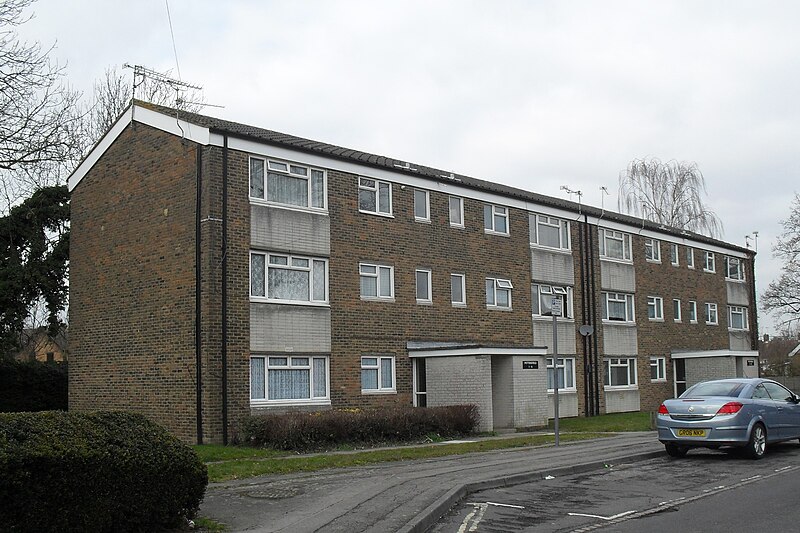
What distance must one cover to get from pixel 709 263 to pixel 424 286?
67.7 ft

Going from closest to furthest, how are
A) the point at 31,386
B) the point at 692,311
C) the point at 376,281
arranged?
the point at 376,281
the point at 31,386
the point at 692,311

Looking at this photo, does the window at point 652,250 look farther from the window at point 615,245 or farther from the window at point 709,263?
→ the window at point 709,263

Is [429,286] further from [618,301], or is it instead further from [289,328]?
[618,301]

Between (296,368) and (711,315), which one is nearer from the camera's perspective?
(296,368)

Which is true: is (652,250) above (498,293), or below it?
above

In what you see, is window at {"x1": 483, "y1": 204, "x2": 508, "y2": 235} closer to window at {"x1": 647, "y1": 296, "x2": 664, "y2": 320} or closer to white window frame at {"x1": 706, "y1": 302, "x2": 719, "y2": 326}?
window at {"x1": 647, "y1": 296, "x2": 664, "y2": 320}

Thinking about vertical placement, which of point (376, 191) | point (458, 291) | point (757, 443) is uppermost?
point (376, 191)

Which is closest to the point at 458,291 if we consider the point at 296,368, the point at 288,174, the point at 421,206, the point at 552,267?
the point at 421,206

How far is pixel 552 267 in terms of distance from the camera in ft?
104

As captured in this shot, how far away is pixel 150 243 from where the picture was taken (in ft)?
75.3

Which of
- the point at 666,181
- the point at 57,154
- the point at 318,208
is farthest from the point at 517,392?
the point at 666,181

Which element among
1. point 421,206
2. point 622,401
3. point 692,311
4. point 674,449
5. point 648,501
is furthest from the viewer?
point 692,311

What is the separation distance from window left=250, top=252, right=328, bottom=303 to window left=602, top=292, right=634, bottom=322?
1438cm

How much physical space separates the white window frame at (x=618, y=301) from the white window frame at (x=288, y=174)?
47.4ft
